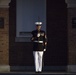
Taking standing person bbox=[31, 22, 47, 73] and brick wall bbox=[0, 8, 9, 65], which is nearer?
standing person bbox=[31, 22, 47, 73]

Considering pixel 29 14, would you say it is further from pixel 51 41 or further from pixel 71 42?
pixel 71 42

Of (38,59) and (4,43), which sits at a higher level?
(4,43)

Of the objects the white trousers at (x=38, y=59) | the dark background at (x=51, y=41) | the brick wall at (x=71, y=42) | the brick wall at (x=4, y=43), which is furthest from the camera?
the dark background at (x=51, y=41)

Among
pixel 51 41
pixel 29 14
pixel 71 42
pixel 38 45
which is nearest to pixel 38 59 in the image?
pixel 38 45

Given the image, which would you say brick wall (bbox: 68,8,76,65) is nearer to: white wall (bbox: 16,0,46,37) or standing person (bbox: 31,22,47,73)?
standing person (bbox: 31,22,47,73)

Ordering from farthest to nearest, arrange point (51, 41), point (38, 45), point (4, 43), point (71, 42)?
1. point (51, 41)
2. point (4, 43)
3. point (71, 42)
4. point (38, 45)

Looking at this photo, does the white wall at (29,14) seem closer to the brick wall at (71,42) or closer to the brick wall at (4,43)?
the brick wall at (4,43)

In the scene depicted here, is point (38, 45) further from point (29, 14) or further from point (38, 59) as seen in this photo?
point (29, 14)

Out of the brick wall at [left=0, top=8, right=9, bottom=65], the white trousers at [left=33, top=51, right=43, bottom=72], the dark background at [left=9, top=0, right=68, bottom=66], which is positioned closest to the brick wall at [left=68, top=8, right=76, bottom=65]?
the dark background at [left=9, top=0, right=68, bottom=66]

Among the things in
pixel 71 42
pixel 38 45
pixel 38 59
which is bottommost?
pixel 38 59

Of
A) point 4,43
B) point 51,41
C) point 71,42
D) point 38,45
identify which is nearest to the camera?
point 38,45

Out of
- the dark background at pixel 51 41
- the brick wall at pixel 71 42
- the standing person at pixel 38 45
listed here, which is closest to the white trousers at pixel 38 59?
the standing person at pixel 38 45

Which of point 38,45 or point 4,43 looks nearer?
point 38,45

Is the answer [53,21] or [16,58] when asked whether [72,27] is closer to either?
[53,21]
